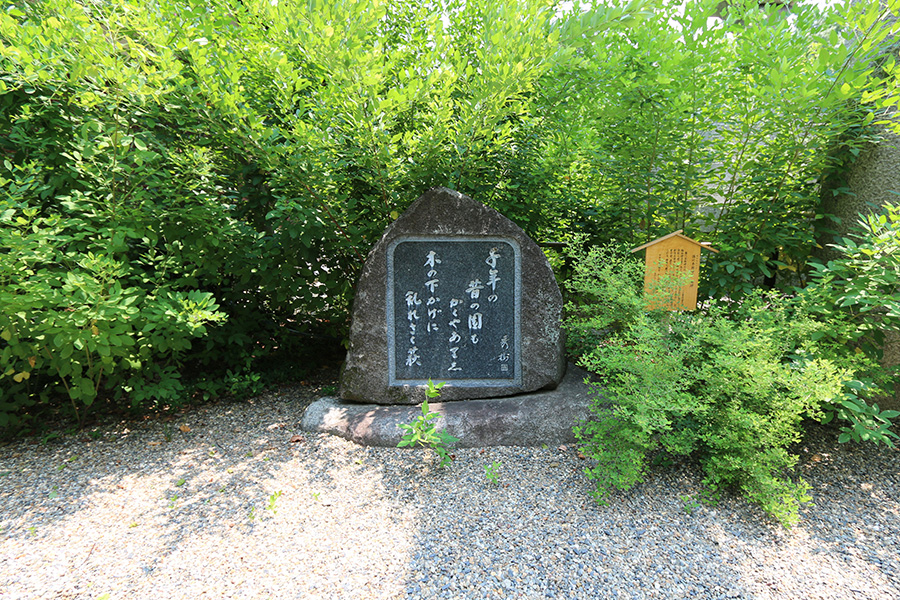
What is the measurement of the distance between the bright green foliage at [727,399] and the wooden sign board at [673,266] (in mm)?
231

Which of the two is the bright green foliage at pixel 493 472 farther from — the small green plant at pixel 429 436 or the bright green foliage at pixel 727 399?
the bright green foliage at pixel 727 399

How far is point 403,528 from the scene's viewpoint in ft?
7.00

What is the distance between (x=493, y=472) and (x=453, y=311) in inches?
43.5

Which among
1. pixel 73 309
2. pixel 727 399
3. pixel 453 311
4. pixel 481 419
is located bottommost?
pixel 481 419

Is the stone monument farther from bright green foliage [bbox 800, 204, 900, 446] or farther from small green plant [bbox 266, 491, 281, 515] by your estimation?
bright green foliage [bbox 800, 204, 900, 446]

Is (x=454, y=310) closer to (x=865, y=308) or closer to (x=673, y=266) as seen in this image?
(x=673, y=266)

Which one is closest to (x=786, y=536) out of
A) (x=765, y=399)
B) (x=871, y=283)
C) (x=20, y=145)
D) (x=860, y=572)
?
(x=860, y=572)

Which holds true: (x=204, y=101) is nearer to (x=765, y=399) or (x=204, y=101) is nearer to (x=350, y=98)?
(x=350, y=98)

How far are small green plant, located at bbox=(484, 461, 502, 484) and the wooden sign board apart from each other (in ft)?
4.36

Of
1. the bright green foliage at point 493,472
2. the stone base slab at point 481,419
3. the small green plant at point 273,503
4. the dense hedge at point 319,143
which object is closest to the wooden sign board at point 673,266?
the dense hedge at point 319,143

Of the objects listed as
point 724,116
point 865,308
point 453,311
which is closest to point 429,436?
point 453,311

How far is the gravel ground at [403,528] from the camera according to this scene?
5.97 feet

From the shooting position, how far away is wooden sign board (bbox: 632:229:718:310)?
109 inches

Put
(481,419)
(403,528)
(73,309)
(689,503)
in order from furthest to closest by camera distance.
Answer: (481,419) → (73,309) → (689,503) → (403,528)
